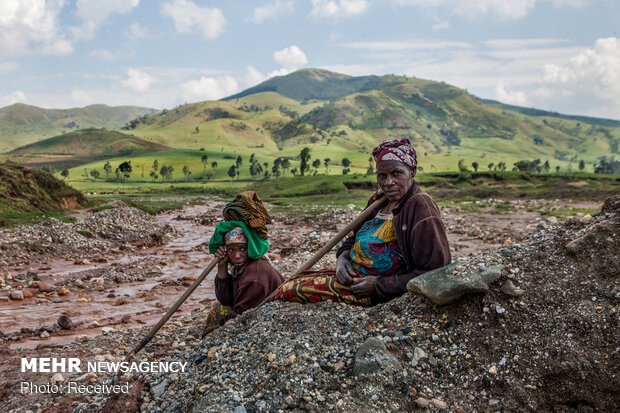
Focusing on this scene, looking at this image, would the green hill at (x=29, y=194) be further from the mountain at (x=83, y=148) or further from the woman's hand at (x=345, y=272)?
the mountain at (x=83, y=148)

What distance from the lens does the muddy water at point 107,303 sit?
7.26m

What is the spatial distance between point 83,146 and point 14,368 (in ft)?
636

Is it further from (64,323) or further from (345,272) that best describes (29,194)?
(345,272)

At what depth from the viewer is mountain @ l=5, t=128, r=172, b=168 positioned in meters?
147

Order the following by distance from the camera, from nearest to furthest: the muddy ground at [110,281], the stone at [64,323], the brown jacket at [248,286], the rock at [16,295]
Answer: the brown jacket at [248,286] < the muddy ground at [110,281] < the stone at [64,323] < the rock at [16,295]

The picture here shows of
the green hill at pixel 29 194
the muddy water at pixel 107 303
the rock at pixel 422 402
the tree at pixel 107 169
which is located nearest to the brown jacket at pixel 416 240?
the rock at pixel 422 402

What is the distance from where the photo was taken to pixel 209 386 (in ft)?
11.3

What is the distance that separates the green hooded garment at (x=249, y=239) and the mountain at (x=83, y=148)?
6169 inches

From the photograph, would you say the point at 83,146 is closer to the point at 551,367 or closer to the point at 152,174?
the point at 152,174

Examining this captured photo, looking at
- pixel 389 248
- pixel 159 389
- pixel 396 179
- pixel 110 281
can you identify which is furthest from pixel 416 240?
pixel 110 281

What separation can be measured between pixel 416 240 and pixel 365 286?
0.79 m

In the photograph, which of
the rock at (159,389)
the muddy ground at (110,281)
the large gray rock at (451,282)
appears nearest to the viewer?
the large gray rock at (451,282)

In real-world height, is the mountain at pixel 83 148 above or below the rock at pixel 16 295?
above

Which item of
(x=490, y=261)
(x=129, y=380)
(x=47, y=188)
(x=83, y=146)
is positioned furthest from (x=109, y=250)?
(x=83, y=146)
